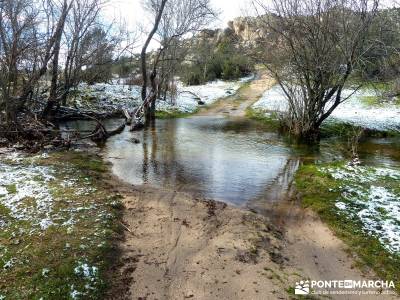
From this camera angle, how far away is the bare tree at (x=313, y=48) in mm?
14312

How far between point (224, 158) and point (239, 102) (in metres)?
19.1

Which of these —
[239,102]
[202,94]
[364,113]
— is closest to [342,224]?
[364,113]

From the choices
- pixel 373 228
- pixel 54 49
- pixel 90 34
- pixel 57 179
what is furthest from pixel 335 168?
pixel 90 34

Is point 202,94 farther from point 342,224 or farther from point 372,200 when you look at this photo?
point 342,224

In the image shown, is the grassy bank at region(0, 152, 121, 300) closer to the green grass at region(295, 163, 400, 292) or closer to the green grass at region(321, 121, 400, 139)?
the green grass at region(295, 163, 400, 292)

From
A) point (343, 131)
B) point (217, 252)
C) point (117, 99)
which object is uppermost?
point (117, 99)

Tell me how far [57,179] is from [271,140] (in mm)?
9657

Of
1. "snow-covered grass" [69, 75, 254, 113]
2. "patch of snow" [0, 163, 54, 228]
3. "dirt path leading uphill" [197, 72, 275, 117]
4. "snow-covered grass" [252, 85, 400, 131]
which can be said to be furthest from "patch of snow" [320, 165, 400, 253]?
"snow-covered grass" [69, 75, 254, 113]

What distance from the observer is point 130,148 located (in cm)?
1373

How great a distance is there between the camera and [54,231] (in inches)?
254

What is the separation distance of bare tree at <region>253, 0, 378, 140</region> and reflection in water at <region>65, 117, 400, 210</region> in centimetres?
192

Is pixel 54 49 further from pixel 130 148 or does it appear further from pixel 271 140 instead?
pixel 271 140

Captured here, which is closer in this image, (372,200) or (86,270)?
(86,270)

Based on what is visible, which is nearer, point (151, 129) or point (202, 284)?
point (202, 284)
